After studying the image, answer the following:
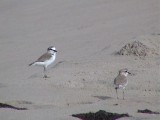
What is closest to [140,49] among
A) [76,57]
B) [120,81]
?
[76,57]

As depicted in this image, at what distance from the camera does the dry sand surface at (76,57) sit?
10219 mm

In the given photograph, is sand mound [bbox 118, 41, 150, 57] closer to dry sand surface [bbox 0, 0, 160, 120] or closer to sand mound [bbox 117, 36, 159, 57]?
sand mound [bbox 117, 36, 159, 57]

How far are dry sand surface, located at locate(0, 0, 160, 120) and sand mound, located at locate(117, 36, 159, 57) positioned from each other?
75 mm

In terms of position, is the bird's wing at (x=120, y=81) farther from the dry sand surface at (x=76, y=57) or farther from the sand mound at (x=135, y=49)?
the sand mound at (x=135, y=49)

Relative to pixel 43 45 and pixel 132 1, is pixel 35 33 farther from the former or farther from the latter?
pixel 132 1

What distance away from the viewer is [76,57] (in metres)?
17.0

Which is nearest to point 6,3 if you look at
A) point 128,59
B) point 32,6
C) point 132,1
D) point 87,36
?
point 32,6

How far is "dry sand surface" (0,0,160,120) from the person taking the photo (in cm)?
1022

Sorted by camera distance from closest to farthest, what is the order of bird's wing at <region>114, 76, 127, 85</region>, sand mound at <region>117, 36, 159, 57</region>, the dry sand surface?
the dry sand surface < bird's wing at <region>114, 76, 127, 85</region> < sand mound at <region>117, 36, 159, 57</region>

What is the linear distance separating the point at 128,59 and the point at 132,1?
36.0ft

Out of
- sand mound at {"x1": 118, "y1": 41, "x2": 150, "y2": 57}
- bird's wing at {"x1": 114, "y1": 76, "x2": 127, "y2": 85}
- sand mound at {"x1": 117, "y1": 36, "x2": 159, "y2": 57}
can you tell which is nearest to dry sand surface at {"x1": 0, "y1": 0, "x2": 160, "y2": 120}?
sand mound at {"x1": 117, "y1": 36, "x2": 159, "y2": 57}

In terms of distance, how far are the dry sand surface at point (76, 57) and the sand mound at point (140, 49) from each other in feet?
0.25

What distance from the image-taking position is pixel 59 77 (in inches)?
501

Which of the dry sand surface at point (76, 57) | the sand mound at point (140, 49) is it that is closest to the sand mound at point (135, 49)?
the sand mound at point (140, 49)
